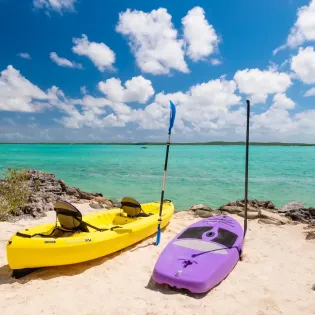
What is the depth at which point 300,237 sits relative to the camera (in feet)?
27.1

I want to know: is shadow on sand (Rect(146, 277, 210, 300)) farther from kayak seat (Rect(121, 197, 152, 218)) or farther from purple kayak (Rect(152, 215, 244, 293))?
kayak seat (Rect(121, 197, 152, 218))

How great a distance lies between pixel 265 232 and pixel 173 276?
16.6ft

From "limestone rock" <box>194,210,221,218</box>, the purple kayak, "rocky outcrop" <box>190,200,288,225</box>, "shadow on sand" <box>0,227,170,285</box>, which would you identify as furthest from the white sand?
"limestone rock" <box>194,210,221,218</box>

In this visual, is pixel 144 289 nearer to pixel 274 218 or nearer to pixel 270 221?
pixel 270 221

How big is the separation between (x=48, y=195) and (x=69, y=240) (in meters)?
6.91

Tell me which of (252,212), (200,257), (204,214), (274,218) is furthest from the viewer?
(252,212)

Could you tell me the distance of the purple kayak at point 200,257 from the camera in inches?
186

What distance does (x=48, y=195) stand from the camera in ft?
38.1

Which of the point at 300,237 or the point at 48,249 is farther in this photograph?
the point at 300,237

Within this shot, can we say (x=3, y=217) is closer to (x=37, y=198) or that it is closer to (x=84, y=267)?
(x=37, y=198)

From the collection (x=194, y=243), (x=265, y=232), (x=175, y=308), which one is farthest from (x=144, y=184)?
(x=175, y=308)

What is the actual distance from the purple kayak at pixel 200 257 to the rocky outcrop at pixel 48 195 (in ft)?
18.4

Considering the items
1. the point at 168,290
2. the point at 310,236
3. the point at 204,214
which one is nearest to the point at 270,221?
the point at 310,236

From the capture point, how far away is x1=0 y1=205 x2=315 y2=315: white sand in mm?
4203
